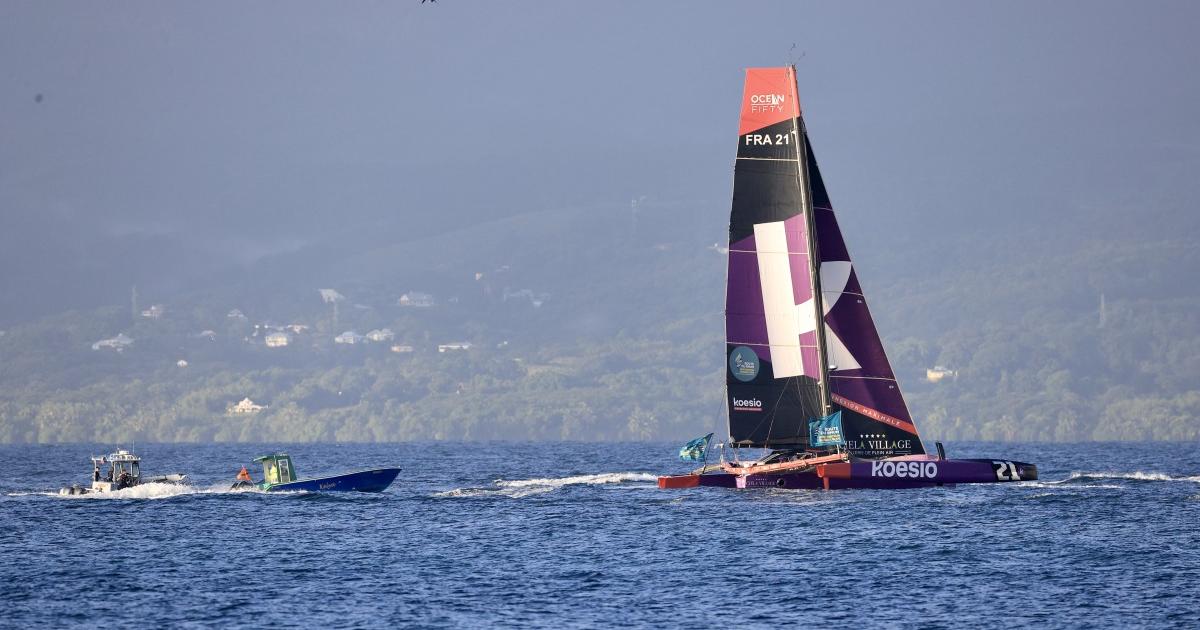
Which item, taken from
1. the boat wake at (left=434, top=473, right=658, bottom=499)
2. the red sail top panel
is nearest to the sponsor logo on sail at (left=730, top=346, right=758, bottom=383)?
the red sail top panel

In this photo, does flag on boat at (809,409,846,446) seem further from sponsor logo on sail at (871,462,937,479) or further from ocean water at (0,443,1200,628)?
ocean water at (0,443,1200,628)

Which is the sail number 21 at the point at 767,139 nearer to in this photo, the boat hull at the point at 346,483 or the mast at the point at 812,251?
the mast at the point at 812,251

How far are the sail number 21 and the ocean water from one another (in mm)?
16476

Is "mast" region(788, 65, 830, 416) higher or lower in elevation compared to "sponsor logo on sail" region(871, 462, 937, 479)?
higher

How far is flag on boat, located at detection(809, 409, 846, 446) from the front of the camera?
78375mm

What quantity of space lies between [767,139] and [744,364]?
10.7 meters

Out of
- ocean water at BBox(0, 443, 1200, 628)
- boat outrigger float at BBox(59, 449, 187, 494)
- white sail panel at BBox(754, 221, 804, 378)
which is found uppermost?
white sail panel at BBox(754, 221, 804, 378)

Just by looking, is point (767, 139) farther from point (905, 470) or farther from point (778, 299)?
point (905, 470)

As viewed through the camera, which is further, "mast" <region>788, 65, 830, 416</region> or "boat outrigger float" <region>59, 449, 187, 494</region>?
"boat outrigger float" <region>59, 449, 187, 494</region>

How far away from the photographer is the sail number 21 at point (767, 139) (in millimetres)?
81000

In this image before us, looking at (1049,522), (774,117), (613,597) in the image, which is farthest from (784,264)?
(613,597)

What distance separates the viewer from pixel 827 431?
78812 millimetres

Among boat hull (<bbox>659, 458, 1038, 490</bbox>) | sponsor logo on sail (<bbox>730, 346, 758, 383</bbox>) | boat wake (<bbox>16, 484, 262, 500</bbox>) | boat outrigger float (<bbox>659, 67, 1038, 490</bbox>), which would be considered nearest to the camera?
boat hull (<bbox>659, 458, 1038, 490</bbox>)

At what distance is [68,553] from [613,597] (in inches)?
919
